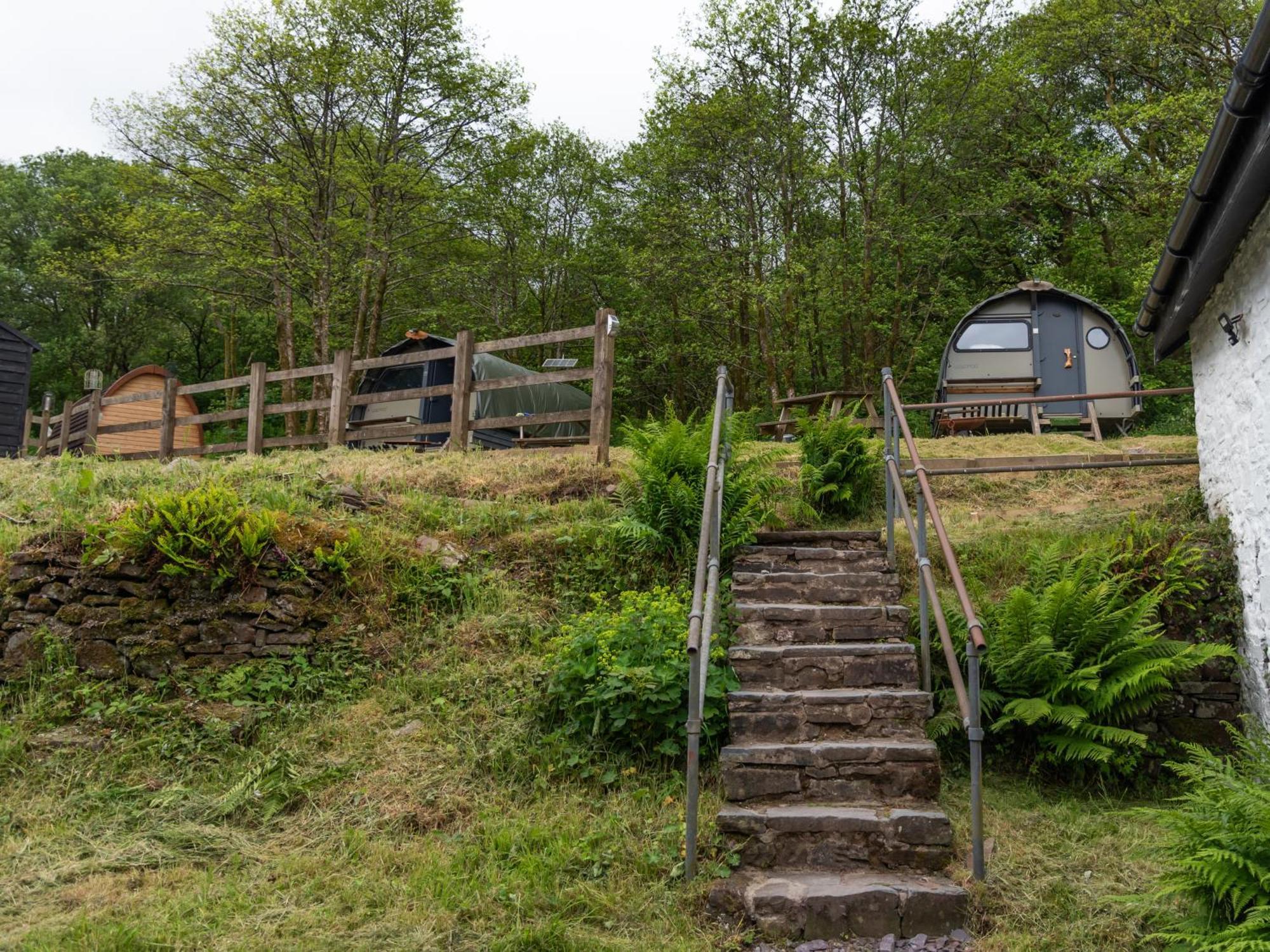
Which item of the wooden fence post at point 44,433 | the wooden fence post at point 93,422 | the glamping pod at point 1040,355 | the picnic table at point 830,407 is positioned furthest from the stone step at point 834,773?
the wooden fence post at point 44,433

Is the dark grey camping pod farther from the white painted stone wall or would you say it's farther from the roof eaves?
the white painted stone wall

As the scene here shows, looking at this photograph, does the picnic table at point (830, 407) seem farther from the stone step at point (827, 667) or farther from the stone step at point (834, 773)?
the stone step at point (834, 773)

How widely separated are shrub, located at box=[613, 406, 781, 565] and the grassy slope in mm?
502

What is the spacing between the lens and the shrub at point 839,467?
7652 millimetres

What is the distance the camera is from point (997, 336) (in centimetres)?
1352

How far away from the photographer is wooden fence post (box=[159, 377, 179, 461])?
11.6 metres

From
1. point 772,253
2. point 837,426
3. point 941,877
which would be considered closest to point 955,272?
point 772,253

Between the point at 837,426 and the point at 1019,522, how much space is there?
1.65 metres

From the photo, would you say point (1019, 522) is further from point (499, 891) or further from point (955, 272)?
point (955, 272)

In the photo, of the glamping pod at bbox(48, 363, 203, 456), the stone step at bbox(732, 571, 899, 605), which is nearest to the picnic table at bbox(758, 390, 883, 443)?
the stone step at bbox(732, 571, 899, 605)

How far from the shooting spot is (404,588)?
6.28m

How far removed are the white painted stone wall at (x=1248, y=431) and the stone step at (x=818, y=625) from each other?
1.90 meters

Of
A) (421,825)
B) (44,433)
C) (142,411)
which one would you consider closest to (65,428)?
(44,433)

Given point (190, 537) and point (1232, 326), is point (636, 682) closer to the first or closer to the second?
point (190, 537)
